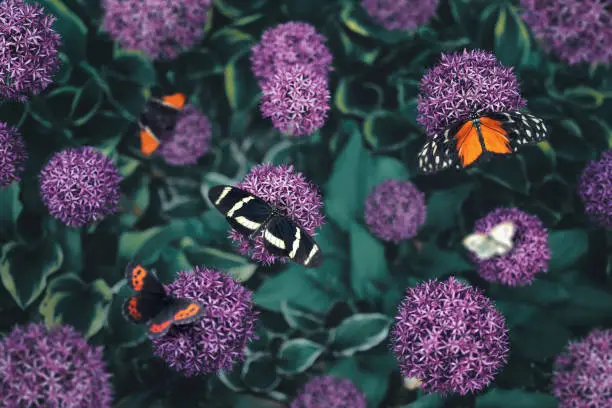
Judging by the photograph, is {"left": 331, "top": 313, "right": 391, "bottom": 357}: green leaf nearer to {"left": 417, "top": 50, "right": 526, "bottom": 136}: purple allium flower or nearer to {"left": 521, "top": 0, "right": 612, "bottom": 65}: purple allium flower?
{"left": 417, "top": 50, "right": 526, "bottom": 136}: purple allium flower

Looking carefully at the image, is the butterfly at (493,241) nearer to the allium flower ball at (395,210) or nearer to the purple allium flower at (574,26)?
the allium flower ball at (395,210)

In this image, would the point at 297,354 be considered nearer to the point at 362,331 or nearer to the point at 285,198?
the point at 362,331

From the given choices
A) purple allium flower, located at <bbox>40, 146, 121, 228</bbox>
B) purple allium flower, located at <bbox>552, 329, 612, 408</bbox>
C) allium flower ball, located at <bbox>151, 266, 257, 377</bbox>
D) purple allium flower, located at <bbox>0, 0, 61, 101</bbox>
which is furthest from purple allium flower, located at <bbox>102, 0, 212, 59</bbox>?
purple allium flower, located at <bbox>552, 329, 612, 408</bbox>

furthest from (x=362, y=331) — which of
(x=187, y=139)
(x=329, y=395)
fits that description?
(x=187, y=139)

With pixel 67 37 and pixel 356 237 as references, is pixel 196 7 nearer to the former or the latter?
pixel 67 37

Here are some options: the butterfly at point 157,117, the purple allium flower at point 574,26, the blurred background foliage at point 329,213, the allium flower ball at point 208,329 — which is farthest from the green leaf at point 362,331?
the purple allium flower at point 574,26
